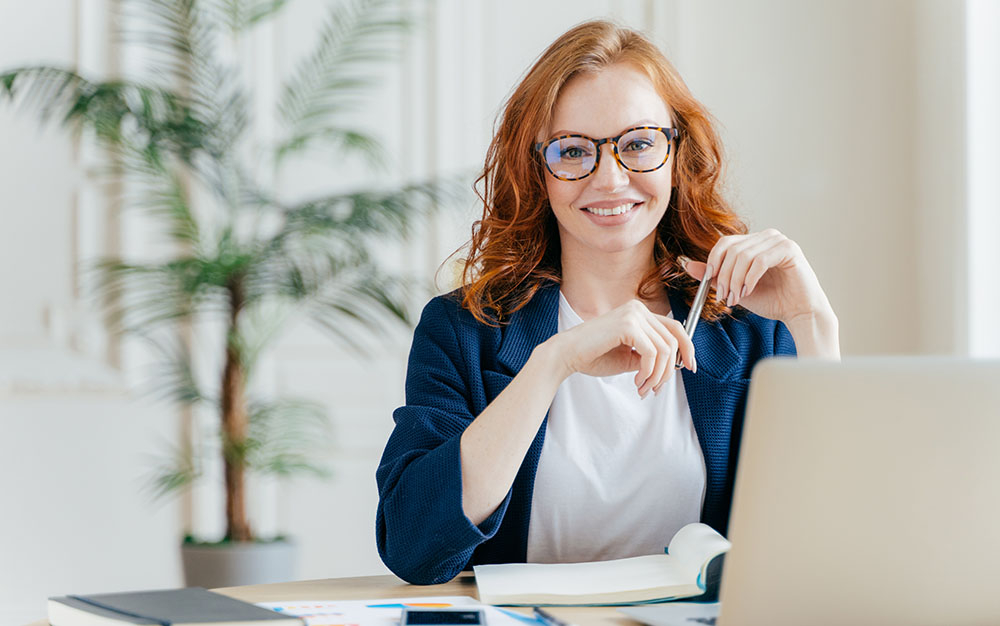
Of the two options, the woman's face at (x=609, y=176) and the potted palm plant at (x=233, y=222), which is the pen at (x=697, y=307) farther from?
the potted palm plant at (x=233, y=222)

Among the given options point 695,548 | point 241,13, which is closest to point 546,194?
point 695,548

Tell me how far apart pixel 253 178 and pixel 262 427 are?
0.82 metres

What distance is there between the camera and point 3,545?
10.7 feet

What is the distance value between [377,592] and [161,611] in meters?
0.31

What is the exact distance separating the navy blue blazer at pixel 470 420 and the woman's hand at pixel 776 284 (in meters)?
0.09

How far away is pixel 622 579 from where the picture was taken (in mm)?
1116

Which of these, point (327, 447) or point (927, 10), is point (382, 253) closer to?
point (327, 447)

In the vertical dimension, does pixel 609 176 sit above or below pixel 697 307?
above

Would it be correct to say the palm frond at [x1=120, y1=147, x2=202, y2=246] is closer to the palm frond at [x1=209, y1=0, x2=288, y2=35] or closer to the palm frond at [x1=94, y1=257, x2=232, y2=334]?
the palm frond at [x1=94, y1=257, x2=232, y2=334]

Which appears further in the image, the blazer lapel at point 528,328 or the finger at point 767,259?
the blazer lapel at point 528,328

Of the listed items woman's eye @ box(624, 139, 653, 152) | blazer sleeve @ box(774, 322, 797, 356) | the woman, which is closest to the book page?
the woman

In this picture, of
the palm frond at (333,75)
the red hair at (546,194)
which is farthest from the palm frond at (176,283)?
the red hair at (546,194)

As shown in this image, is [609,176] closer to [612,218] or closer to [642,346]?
[612,218]

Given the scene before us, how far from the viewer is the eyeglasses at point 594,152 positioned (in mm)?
1498
